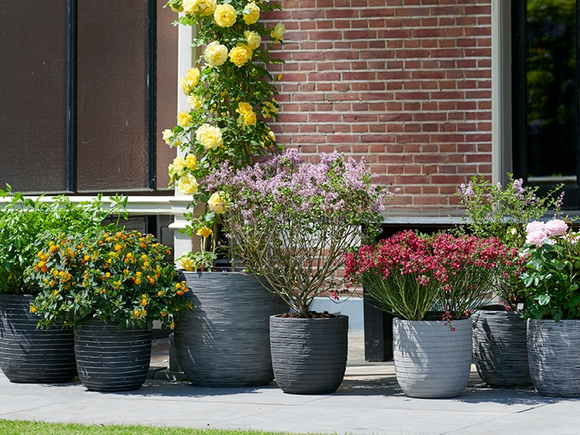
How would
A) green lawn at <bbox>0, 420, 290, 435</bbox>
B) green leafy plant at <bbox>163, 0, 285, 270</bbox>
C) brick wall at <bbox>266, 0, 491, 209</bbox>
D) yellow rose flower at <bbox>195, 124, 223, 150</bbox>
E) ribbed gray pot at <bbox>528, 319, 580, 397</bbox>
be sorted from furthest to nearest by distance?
brick wall at <bbox>266, 0, 491, 209</bbox>
green leafy plant at <bbox>163, 0, 285, 270</bbox>
yellow rose flower at <bbox>195, 124, 223, 150</bbox>
ribbed gray pot at <bbox>528, 319, 580, 397</bbox>
green lawn at <bbox>0, 420, 290, 435</bbox>

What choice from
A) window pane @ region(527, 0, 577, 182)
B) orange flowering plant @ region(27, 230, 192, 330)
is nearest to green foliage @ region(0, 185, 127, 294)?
orange flowering plant @ region(27, 230, 192, 330)

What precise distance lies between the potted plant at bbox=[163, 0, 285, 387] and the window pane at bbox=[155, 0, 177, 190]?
1.36 meters

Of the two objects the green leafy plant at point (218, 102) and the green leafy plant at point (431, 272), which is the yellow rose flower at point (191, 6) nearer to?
the green leafy plant at point (218, 102)

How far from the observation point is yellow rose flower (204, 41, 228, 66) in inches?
254

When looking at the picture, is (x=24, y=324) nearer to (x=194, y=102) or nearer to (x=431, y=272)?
(x=194, y=102)

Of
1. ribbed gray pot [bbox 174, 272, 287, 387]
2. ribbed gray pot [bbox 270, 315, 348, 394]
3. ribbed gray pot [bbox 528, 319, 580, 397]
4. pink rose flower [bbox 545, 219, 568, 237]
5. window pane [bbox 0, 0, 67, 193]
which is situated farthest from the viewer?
window pane [bbox 0, 0, 67, 193]

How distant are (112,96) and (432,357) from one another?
4.09m

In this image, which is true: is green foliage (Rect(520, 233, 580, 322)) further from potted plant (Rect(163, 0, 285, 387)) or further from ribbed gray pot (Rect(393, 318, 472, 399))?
potted plant (Rect(163, 0, 285, 387))

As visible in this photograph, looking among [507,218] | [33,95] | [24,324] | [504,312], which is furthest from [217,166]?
[33,95]

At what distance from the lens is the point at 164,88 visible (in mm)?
8352

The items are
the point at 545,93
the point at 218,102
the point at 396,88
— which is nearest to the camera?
the point at 218,102

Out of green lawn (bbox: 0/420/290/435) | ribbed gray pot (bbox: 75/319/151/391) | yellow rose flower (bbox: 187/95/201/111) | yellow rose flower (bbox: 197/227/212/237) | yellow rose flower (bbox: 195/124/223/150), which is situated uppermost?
yellow rose flower (bbox: 187/95/201/111)

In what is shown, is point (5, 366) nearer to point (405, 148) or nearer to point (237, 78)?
point (237, 78)

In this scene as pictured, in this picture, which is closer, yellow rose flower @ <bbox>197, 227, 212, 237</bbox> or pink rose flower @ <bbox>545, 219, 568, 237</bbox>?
pink rose flower @ <bbox>545, 219, 568, 237</bbox>
